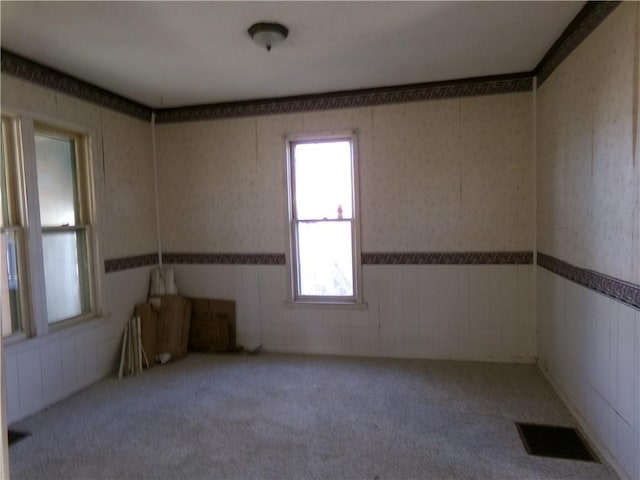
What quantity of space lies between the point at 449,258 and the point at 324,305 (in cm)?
127

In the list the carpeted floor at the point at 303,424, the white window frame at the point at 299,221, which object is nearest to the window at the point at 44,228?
the carpeted floor at the point at 303,424

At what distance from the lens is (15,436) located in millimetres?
2773

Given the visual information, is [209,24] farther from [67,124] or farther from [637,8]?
[637,8]

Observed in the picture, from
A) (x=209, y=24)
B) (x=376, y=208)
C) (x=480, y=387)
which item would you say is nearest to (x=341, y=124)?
(x=376, y=208)

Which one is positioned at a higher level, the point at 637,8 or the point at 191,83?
the point at 191,83

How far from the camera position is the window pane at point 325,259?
4.21 meters

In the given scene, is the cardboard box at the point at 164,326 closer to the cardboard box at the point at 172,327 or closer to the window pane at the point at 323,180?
the cardboard box at the point at 172,327

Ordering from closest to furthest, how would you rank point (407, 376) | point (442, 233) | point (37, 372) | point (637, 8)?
point (637, 8) → point (37, 372) → point (407, 376) → point (442, 233)

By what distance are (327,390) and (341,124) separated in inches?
94.0

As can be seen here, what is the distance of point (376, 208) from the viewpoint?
160 inches

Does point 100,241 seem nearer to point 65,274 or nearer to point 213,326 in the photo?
point 65,274

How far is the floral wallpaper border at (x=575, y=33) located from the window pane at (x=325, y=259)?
6.83 ft

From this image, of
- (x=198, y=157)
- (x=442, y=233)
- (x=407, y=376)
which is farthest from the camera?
(x=198, y=157)

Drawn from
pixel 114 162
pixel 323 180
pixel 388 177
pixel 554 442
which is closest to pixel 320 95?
pixel 323 180
